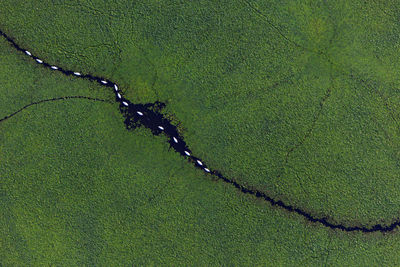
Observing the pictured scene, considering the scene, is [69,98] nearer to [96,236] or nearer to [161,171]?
[161,171]

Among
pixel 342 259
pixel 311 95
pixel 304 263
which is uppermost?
pixel 311 95

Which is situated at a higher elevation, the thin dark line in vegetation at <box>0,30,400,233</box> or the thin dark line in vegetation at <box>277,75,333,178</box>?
the thin dark line in vegetation at <box>277,75,333,178</box>

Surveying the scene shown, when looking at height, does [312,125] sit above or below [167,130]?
above

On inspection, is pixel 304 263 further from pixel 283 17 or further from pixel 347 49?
pixel 283 17

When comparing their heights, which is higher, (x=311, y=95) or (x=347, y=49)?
(x=347, y=49)

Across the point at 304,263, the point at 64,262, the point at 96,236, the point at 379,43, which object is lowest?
the point at 64,262

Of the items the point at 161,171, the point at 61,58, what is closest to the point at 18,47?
the point at 61,58

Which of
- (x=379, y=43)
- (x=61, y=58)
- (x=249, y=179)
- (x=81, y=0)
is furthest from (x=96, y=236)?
(x=379, y=43)

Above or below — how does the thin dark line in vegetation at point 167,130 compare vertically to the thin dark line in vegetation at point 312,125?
below
